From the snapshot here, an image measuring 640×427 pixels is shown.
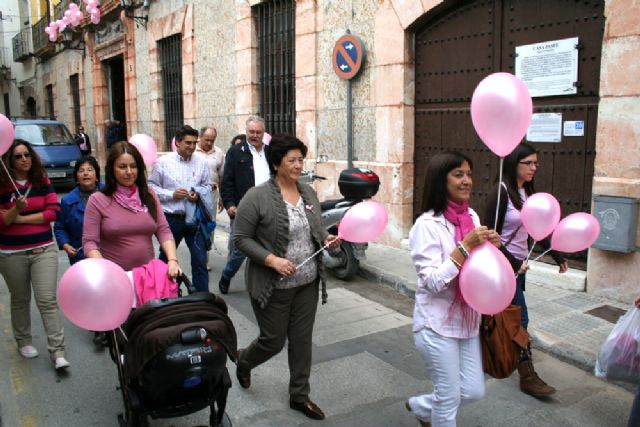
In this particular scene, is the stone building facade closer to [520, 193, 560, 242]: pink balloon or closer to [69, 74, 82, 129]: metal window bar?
[520, 193, 560, 242]: pink balloon

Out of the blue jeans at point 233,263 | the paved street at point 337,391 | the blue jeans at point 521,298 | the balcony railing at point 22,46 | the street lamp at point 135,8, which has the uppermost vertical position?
the balcony railing at point 22,46

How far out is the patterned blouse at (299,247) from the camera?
3279 millimetres

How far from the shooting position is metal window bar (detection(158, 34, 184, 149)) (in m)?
13.6

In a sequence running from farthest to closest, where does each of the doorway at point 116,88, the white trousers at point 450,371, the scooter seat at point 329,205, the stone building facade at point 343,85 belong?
1. the doorway at point 116,88
2. the scooter seat at point 329,205
3. the stone building facade at point 343,85
4. the white trousers at point 450,371

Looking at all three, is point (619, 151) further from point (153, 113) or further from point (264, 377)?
point (153, 113)

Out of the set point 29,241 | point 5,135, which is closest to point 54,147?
point 29,241

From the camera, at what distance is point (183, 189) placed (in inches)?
199

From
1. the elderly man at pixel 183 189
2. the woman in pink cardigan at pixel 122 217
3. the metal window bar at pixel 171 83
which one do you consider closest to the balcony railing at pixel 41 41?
the metal window bar at pixel 171 83

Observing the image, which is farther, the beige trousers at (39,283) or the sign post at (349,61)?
the sign post at (349,61)

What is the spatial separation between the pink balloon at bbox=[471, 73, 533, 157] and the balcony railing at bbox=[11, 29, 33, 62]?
29.1 m

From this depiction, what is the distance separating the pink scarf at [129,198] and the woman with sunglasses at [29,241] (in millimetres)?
913

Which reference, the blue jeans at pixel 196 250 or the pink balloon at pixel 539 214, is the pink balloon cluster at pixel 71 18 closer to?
the blue jeans at pixel 196 250

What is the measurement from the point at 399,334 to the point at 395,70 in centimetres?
392

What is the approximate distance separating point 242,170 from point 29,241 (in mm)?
2112
